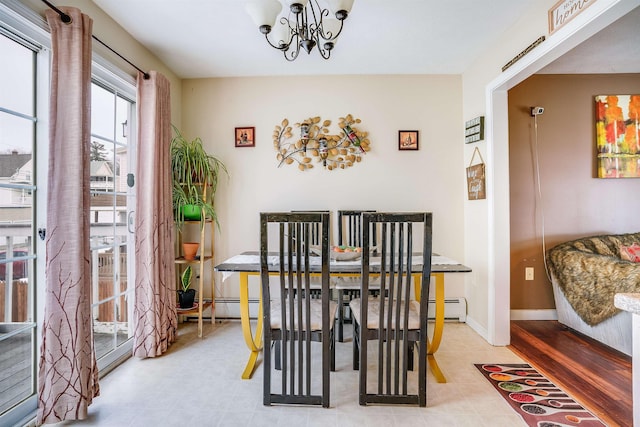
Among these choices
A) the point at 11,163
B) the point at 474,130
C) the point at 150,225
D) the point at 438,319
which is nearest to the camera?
the point at 11,163

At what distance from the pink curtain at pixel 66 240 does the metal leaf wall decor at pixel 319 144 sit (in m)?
1.85

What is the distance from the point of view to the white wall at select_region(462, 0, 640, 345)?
88.6 inches

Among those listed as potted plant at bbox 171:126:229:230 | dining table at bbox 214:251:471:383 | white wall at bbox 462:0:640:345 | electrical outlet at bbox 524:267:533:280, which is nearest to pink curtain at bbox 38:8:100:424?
dining table at bbox 214:251:471:383

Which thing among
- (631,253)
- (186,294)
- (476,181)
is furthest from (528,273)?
(186,294)

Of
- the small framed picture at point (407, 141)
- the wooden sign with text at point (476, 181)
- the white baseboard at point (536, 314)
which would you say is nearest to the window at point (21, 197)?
the small framed picture at point (407, 141)

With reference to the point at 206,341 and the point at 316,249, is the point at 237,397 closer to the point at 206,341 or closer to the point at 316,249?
the point at 206,341

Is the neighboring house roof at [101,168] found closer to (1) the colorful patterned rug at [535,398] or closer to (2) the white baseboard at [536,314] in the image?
(1) the colorful patterned rug at [535,398]

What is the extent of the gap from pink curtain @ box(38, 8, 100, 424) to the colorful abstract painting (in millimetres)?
4381

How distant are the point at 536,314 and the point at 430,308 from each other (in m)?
1.08

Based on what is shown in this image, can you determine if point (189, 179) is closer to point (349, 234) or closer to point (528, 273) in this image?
point (349, 234)

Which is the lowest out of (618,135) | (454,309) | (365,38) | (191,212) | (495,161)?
(454,309)

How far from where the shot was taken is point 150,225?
2.49m

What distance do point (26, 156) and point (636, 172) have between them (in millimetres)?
4941

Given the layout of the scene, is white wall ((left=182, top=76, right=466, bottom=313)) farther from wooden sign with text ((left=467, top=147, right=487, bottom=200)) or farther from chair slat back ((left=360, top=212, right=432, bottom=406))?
chair slat back ((left=360, top=212, right=432, bottom=406))
